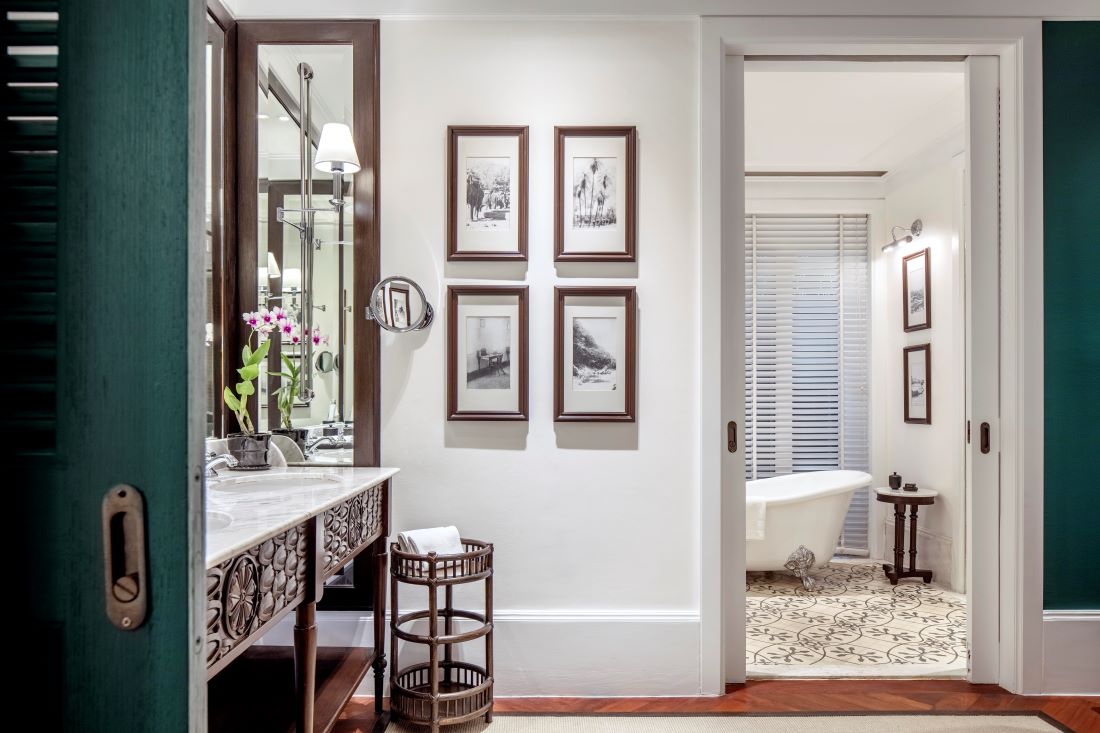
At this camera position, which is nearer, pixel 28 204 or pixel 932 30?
pixel 28 204

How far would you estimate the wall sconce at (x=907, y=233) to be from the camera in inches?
178

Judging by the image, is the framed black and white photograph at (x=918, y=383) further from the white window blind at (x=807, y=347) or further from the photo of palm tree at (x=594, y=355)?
the photo of palm tree at (x=594, y=355)

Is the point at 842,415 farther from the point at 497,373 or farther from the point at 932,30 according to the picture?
the point at 497,373

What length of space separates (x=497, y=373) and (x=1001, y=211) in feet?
6.89

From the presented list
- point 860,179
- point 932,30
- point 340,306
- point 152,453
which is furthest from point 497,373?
point 860,179

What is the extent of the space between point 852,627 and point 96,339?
361 centimetres

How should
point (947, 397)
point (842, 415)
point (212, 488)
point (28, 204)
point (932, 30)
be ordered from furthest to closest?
1. point (842, 415)
2. point (947, 397)
3. point (932, 30)
4. point (212, 488)
5. point (28, 204)

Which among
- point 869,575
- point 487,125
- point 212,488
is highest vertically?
point 487,125

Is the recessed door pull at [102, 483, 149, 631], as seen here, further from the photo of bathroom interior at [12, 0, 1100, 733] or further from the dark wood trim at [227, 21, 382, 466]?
the dark wood trim at [227, 21, 382, 466]

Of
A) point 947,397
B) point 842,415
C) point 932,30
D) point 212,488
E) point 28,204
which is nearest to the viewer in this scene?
point 28,204

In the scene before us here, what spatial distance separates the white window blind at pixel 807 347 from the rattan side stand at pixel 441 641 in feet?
9.95

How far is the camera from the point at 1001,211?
108 inches

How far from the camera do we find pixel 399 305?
8.57ft

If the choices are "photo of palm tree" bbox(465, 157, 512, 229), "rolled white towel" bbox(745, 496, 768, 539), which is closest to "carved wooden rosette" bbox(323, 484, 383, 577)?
"photo of palm tree" bbox(465, 157, 512, 229)
